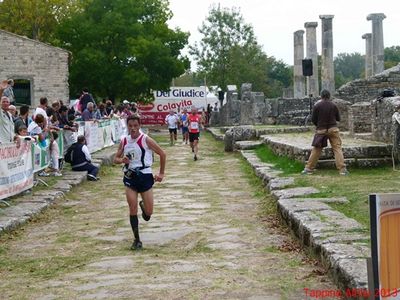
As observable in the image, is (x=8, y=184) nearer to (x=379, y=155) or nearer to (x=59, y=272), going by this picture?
(x=59, y=272)

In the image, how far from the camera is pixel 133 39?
40.2 meters

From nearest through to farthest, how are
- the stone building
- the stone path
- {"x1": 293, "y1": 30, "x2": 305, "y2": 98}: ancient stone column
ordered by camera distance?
the stone path
the stone building
{"x1": 293, "y1": 30, "x2": 305, "y2": 98}: ancient stone column

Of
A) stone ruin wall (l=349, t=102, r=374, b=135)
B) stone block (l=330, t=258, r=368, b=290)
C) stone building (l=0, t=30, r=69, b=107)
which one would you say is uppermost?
stone building (l=0, t=30, r=69, b=107)

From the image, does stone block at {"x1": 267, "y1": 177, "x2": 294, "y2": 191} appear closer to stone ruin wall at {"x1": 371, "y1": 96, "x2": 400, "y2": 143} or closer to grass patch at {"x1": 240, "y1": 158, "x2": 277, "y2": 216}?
grass patch at {"x1": 240, "y1": 158, "x2": 277, "y2": 216}

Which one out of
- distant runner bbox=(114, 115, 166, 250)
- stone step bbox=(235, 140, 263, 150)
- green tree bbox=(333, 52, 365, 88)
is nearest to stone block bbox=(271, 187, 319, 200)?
distant runner bbox=(114, 115, 166, 250)

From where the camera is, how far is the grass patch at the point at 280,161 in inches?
567

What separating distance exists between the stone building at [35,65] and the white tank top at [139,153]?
25506mm

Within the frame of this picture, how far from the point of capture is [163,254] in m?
7.79

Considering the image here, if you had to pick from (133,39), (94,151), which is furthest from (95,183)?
(133,39)

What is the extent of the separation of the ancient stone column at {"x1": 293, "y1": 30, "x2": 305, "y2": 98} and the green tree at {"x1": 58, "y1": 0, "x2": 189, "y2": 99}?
6.61 meters

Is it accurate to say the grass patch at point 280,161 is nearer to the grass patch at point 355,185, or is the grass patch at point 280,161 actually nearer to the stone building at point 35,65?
the grass patch at point 355,185

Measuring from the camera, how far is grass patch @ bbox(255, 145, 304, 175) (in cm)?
1440

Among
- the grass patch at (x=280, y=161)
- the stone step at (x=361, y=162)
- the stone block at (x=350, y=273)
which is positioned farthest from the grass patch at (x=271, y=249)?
the stone step at (x=361, y=162)

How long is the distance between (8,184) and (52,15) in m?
40.4
